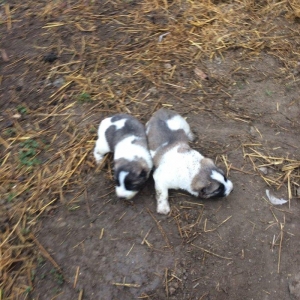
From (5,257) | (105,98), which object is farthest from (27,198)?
(105,98)

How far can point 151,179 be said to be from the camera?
420cm

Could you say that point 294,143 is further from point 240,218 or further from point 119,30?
point 119,30

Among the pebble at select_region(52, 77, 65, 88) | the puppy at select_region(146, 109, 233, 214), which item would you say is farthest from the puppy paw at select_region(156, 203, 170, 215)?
the pebble at select_region(52, 77, 65, 88)

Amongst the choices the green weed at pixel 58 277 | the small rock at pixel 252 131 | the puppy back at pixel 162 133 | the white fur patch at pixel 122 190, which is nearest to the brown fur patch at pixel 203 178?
the puppy back at pixel 162 133

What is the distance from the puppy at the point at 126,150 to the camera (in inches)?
152

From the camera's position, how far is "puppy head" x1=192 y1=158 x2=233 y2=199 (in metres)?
3.84

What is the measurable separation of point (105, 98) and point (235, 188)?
1928 mm

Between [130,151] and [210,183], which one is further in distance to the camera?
[130,151]

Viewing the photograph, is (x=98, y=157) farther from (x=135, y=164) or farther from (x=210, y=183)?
(x=210, y=183)

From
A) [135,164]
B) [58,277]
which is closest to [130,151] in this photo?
[135,164]

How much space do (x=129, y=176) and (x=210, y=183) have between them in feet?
2.57

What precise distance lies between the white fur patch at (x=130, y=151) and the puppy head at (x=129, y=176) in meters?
0.06

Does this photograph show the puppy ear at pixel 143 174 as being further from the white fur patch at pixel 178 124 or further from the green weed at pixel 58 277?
the green weed at pixel 58 277

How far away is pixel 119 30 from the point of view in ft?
18.5
